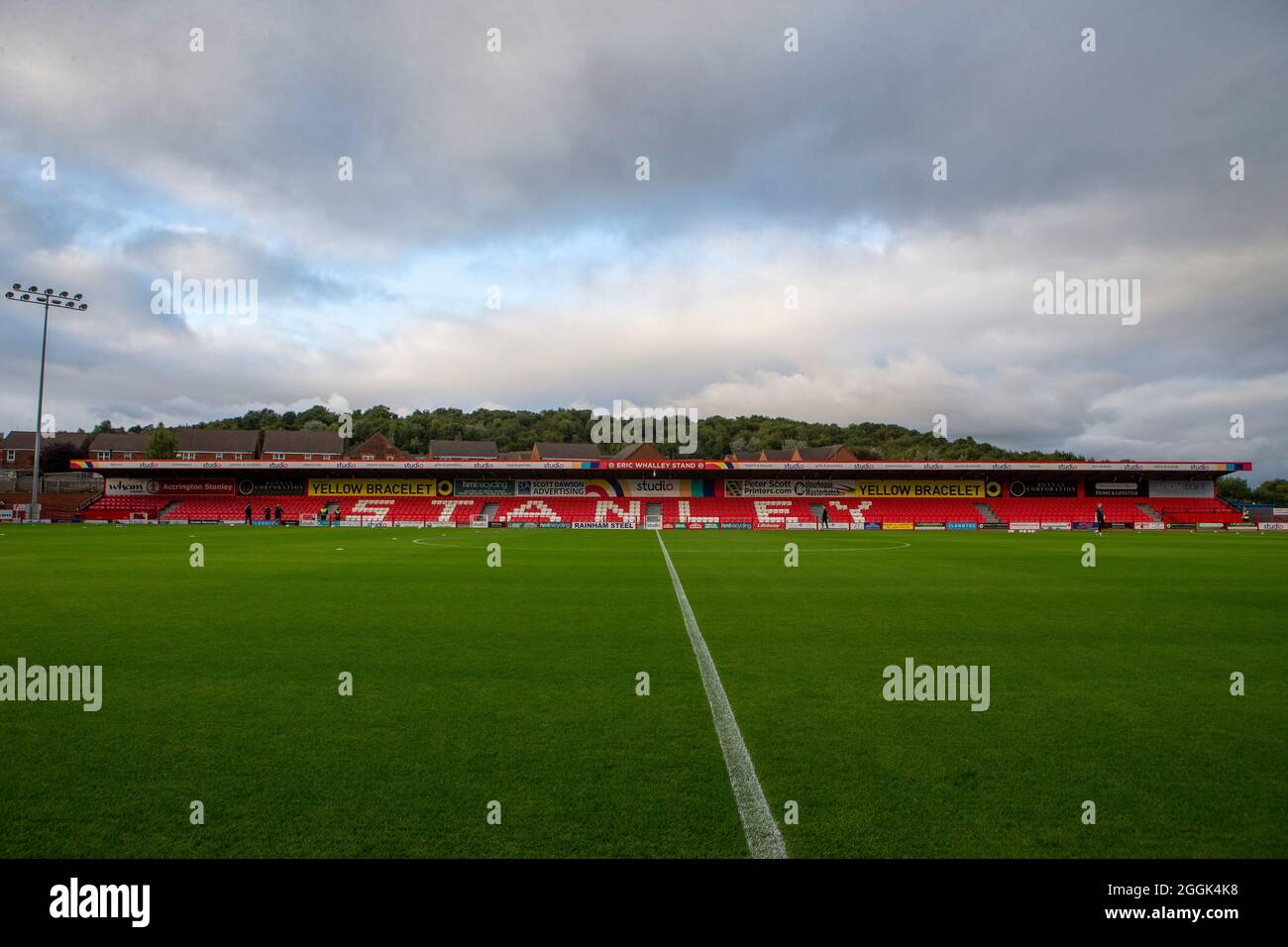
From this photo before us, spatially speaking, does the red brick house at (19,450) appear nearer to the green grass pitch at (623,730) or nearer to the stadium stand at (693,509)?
the stadium stand at (693,509)

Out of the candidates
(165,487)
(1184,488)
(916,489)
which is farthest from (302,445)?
(1184,488)

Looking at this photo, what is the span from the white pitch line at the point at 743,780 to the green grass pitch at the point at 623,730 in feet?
0.29

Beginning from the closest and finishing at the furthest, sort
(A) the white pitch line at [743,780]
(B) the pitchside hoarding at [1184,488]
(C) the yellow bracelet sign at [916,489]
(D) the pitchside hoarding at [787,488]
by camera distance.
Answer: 1. (A) the white pitch line at [743,780]
2. (B) the pitchside hoarding at [1184,488]
3. (C) the yellow bracelet sign at [916,489]
4. (D) the pitchside hoarding at [787,488]

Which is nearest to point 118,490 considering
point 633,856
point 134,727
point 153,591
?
point 153,591

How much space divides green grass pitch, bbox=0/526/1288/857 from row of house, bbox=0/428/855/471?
97.8 metres

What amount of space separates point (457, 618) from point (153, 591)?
27.0 feet

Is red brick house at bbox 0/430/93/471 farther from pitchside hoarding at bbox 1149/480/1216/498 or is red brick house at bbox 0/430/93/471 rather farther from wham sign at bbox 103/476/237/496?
pitchside hoarding at bbox 1149/480/1216/498

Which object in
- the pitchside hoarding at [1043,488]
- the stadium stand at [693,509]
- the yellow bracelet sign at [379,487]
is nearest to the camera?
the stadium stand at [693,509]

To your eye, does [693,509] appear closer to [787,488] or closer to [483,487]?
[787,488]

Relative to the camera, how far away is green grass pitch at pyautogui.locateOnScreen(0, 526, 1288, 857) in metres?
4.14

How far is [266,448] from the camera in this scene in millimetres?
107312

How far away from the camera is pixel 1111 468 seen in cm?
5788

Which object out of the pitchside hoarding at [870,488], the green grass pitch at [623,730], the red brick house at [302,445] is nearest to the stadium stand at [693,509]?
the pitchside hoarding at [870,488]

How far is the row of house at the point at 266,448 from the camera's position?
339 ft
